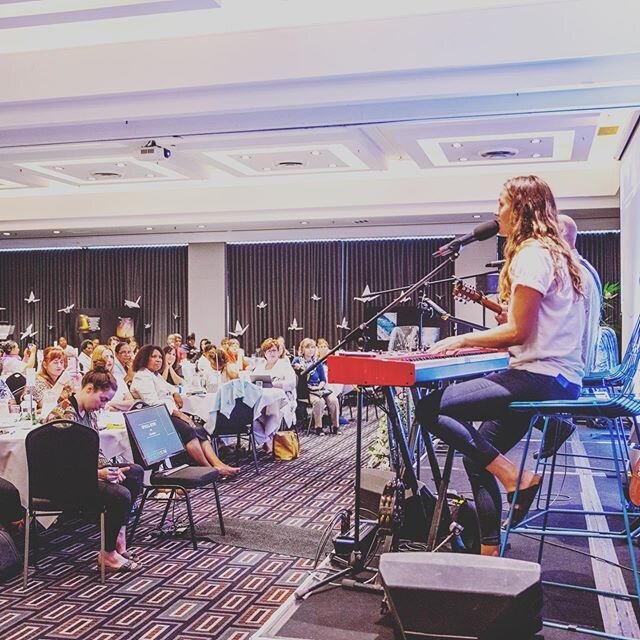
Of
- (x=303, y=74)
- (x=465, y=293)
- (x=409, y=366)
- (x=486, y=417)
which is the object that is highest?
(x=303, y=74)

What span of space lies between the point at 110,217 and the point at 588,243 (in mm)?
8299

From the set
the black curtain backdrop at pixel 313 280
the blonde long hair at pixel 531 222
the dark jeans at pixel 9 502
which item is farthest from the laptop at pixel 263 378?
the blonde long hair at pixel 531 222

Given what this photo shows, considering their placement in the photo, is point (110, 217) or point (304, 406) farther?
point (110, 217)

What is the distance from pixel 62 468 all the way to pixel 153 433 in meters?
0.96

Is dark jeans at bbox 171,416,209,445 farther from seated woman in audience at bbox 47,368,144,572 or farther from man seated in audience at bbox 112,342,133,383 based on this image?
man seated in audience at bbox 112,342,133,383

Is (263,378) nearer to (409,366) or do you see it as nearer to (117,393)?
(117,393)

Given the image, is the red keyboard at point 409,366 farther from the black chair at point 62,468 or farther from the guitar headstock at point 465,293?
the black chair at point 62,468

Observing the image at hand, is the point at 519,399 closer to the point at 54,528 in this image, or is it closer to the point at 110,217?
the point at 54,528

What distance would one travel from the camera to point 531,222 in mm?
3170

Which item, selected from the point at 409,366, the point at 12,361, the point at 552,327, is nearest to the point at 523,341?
the point at 552,327

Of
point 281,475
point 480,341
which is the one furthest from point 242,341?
point 480,341

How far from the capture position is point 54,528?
5.43 meters

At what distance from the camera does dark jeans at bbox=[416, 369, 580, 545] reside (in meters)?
3.06

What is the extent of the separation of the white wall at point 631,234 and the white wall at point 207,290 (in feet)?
27.8
